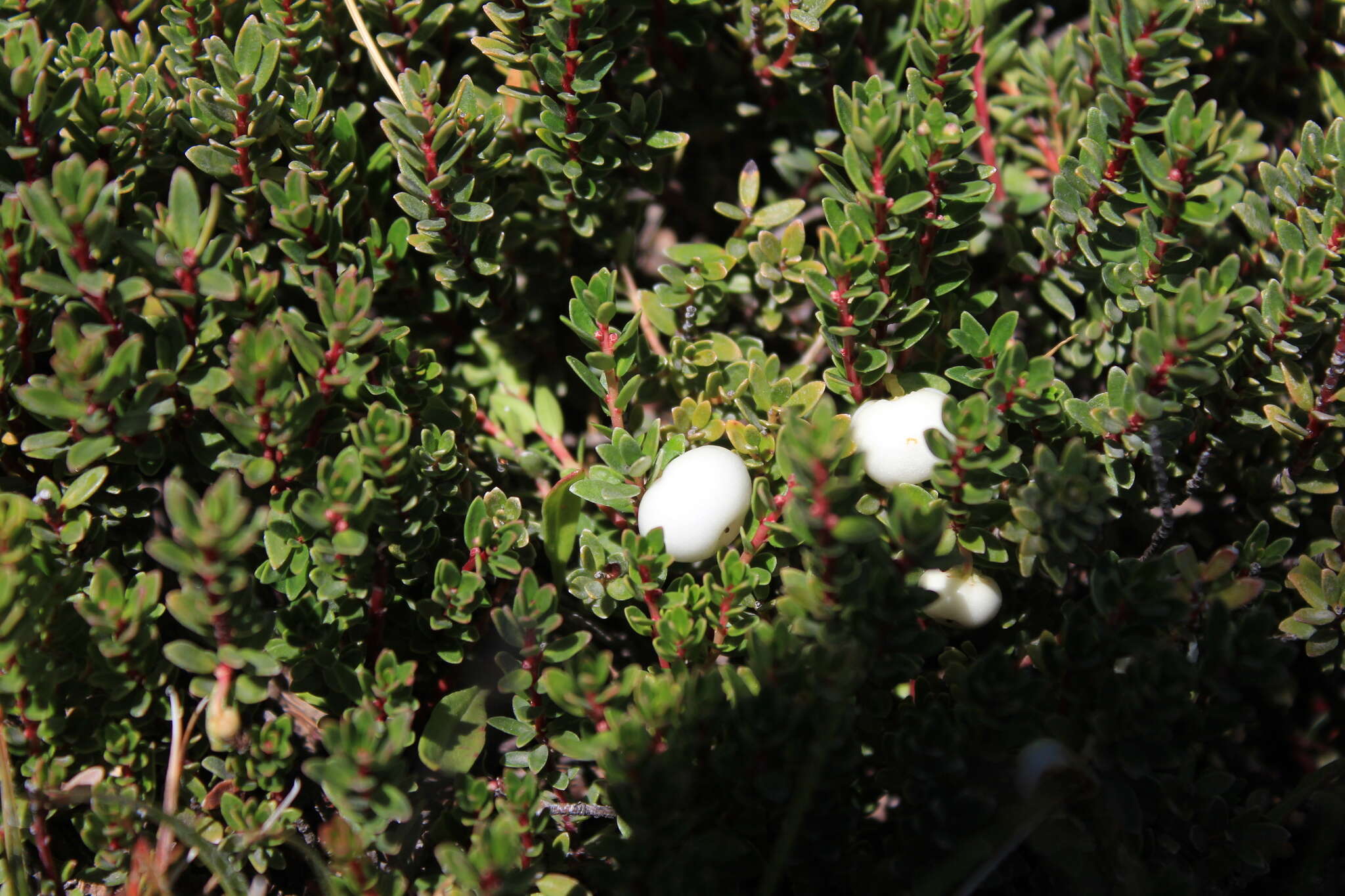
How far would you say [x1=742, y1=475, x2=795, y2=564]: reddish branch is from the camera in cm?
151

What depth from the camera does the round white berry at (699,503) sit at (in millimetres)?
1487

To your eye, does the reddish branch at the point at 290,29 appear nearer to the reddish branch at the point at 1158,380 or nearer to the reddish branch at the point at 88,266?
the reddish branch at the point at 88,266

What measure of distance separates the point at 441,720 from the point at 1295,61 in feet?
6.59

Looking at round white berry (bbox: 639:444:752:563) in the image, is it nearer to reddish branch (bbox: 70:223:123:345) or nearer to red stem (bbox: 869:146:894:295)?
red stem (bbox: 869:146:894:295)

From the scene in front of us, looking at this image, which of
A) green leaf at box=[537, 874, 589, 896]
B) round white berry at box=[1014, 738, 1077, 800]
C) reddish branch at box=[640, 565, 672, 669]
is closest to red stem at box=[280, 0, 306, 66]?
reddish branch at box=[640, 565, 672, 669]

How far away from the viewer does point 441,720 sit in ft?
5.01

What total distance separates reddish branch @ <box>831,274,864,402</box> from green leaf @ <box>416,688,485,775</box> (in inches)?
29.7

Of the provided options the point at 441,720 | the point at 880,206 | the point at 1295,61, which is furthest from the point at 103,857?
the point at 1295,61

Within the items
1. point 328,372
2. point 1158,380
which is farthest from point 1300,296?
point 328,372

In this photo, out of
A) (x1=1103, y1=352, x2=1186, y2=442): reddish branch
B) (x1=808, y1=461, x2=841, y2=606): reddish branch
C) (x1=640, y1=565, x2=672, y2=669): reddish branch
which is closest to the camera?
(x1=808, y1=461, x2=841, y2=606): reddish branch

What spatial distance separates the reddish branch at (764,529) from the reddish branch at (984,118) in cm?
85

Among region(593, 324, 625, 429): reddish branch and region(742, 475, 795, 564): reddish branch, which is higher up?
region(593, 324, 625, 429): reddish branch

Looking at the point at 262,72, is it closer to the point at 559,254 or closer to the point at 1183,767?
the point at 559,254

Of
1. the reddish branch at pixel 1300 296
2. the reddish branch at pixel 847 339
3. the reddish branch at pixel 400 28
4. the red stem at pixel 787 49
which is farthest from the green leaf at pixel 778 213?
the reddish branch at pixel 1300 296
